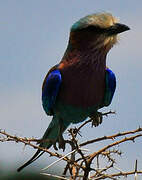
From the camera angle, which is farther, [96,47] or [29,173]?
[29,173]

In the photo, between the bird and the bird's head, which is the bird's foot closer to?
the bird

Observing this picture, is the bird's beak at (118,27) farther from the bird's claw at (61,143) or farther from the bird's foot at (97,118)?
the bird's claw at (61,143)

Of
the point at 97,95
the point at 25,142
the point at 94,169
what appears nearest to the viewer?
the point at 94,169

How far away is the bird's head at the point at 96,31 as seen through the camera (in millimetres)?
5973

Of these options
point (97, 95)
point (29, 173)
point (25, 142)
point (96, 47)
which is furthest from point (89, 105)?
point (29, 173)

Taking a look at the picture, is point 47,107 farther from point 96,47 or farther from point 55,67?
point 96,47

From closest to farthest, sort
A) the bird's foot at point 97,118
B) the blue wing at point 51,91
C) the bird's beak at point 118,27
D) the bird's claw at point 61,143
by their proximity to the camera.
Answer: the bird's claw at point 61,143, the bird's beak at point 118,27, the bird's foot at point 97,118, the blue wing at point 51,91

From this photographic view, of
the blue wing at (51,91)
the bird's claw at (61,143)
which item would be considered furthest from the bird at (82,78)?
the bird's claw at (61,143)

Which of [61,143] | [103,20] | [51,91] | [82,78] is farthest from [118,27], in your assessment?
[61,143]

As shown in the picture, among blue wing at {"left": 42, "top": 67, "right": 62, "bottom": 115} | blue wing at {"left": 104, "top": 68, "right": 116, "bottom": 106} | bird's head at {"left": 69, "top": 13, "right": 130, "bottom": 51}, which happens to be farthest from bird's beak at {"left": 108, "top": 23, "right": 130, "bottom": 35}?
blue wing at {"left": 42, "top": 67, "right": 62, "bottom": 115}

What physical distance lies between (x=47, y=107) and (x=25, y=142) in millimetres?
1610

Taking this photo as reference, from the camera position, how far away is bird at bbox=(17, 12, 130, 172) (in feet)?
20.2

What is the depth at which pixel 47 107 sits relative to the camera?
6.51 m

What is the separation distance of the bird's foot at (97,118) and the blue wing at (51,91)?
20.9 inches
